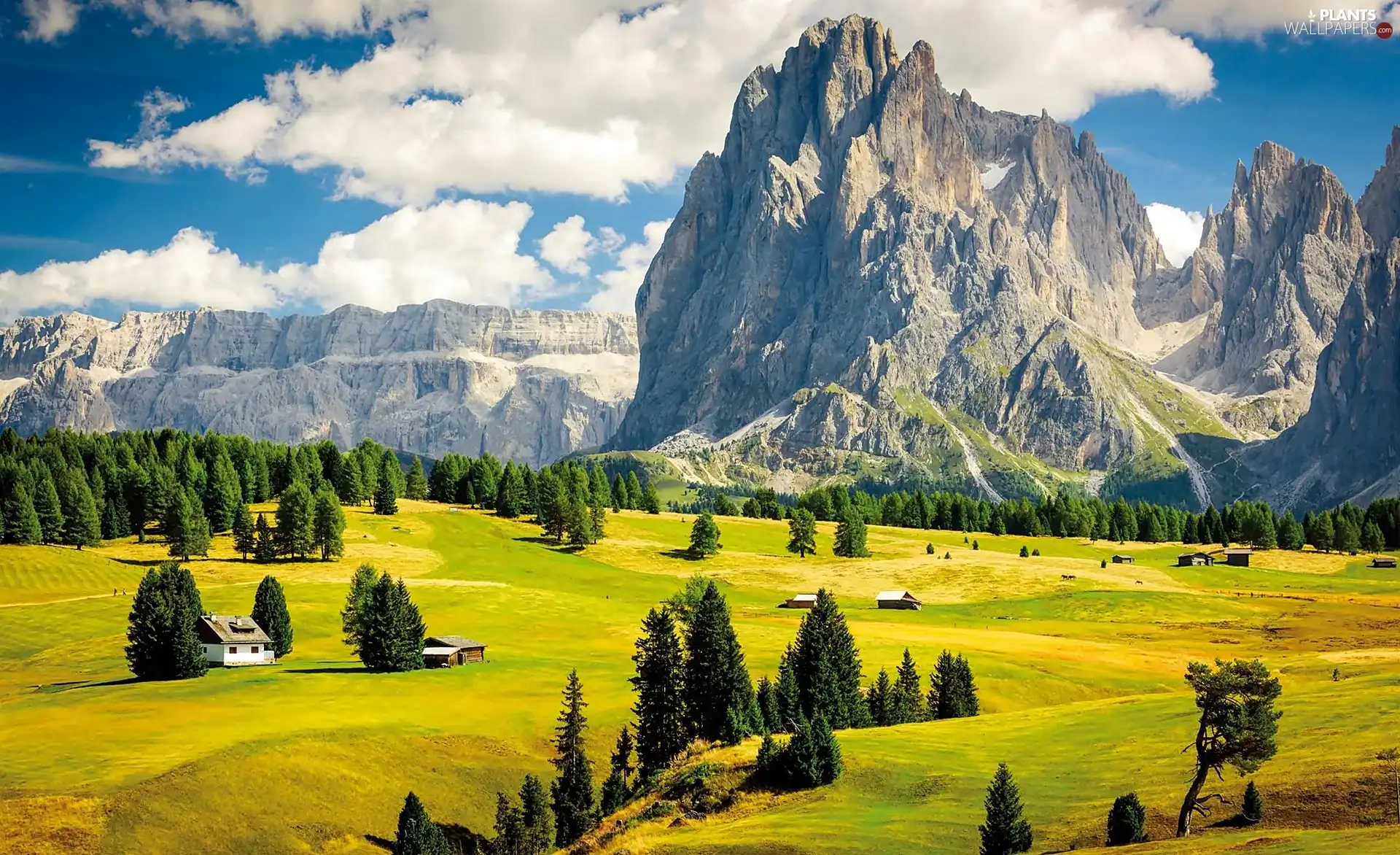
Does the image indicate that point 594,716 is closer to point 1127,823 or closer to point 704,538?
point 1127,823

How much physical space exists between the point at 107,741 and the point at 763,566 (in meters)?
119

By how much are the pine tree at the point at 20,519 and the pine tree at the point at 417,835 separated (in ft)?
379

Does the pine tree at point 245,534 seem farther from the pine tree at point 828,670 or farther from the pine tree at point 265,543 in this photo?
the pine tree at point 828,670

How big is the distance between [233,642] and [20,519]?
69849mm

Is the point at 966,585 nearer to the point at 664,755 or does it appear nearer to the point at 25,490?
the point at 664,755

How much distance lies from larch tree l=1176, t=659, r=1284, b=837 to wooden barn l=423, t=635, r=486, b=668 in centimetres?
7013

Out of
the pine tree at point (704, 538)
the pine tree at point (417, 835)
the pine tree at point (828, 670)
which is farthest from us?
the pine tree at point (704, 538)

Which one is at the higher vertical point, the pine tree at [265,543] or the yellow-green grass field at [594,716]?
the pine tree at [265,543]

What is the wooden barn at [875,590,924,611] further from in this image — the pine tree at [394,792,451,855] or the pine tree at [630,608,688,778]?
the pine tree at [394,792,451,855]

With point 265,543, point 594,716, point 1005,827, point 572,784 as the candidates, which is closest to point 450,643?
point 594,716

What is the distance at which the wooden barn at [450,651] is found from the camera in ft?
351

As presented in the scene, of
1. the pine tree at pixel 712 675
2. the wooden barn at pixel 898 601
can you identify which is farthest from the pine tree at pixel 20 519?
the wooden barn at pixel 898 601

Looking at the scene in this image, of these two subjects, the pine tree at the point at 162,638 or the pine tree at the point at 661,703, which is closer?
the pine tree at the point at 661,703

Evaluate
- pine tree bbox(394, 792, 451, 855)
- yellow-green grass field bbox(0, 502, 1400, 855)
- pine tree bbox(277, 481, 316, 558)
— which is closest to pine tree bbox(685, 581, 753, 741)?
yellow-green grass field bbox(0, 502, 1400, 855)
